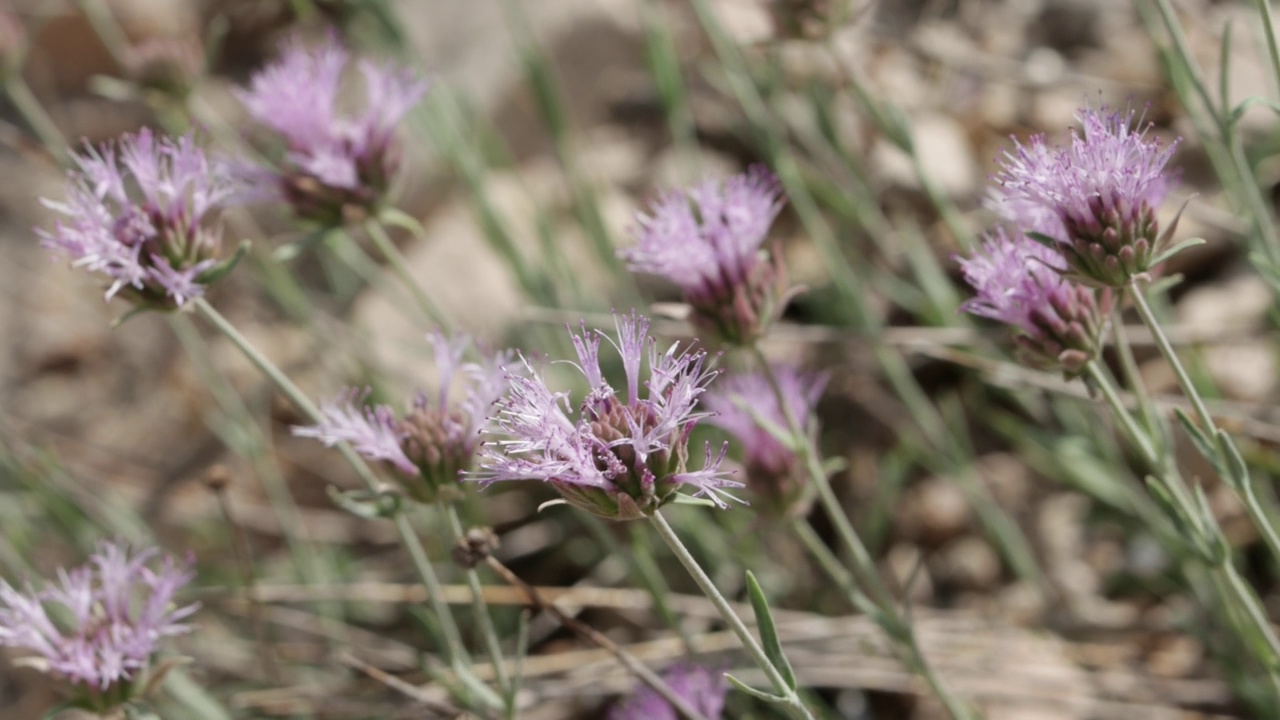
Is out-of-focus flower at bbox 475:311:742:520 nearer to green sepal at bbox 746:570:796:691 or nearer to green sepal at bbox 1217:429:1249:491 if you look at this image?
green sepal at bbox 746:570:796:691

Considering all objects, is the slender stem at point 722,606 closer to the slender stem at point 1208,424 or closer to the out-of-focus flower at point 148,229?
the slender stem at point 1208,424

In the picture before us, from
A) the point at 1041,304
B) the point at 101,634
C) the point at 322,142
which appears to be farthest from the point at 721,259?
the point at 101,634

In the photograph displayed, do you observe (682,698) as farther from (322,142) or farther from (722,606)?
(322,142)

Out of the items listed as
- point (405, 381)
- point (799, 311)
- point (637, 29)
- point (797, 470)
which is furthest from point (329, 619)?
point (637, 29)

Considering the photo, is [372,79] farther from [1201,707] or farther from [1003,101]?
[1003,101]

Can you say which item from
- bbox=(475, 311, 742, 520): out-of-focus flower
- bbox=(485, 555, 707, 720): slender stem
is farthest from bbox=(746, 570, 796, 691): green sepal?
bbox=(485, 555, 707, 720): slender stem

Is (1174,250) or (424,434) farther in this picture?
(424,434)
